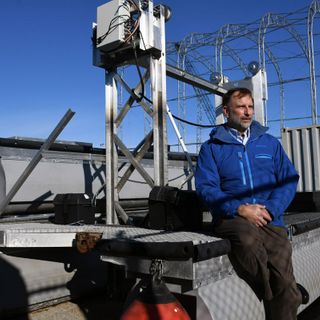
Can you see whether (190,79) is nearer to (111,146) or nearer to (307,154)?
(111,146)

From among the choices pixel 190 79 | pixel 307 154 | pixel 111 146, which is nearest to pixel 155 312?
pixel 111 146

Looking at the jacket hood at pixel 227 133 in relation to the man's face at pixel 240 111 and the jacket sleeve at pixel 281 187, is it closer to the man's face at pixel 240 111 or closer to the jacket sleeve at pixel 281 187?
the man's face at pixel 240 111

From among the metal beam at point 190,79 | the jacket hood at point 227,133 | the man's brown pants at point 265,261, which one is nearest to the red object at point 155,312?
the man's brown pants at point 265,261

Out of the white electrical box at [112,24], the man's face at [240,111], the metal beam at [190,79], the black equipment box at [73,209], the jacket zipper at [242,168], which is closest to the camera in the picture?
the jacket zipper at [242,168]

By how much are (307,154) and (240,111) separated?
4.78 metres

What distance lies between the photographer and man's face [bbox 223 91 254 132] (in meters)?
2.98

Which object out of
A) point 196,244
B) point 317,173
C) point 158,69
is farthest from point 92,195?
point 317,173

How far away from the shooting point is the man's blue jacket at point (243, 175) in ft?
9.12

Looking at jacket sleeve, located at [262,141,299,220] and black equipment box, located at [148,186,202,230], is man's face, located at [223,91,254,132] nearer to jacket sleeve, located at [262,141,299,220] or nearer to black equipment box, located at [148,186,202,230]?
jacket sleeve, located at [262,141,299,220]

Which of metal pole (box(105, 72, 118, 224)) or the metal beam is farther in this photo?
the metal beam

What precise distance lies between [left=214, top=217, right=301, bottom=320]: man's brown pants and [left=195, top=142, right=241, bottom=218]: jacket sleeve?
8 cm

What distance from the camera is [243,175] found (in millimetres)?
2867

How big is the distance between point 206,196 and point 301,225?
107 centimetres

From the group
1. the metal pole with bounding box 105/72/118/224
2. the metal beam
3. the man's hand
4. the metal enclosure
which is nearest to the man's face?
the man's hand
